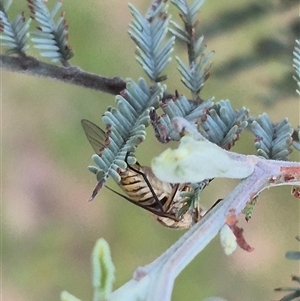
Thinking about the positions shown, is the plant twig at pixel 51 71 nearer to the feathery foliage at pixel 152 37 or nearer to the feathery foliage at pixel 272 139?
the feathery foliage at pixel 152 37

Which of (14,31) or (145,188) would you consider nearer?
(14,31)

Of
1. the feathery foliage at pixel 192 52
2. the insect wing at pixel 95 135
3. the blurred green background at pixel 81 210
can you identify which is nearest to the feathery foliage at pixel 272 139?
the feathery foliage at pixel 192 52

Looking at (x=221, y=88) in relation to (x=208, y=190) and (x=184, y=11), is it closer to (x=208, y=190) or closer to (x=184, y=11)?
(x=208, y=190)

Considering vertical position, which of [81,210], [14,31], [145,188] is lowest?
[81,210]

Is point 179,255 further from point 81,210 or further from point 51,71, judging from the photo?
point 81,210

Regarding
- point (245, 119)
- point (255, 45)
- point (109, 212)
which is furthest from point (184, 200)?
point (109, 212)

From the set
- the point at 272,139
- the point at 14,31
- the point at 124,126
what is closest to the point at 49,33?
the point at 14,31
